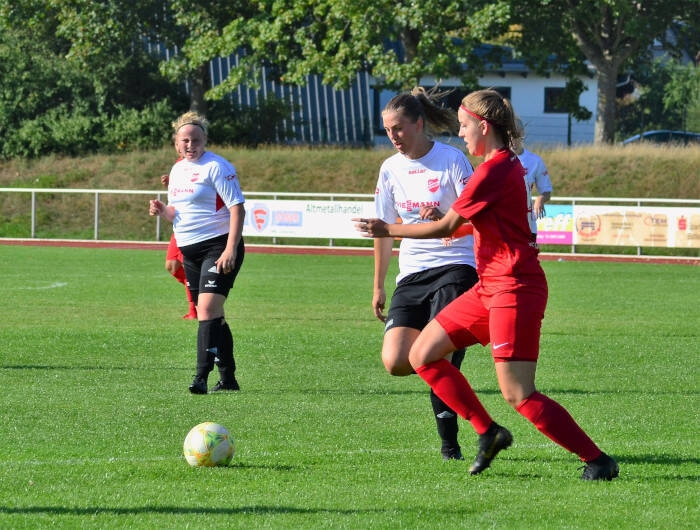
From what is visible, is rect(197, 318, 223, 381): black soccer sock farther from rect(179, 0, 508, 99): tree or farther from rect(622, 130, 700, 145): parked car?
rect(622, 130, 700, 145): parked car

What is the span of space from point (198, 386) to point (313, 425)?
1.48m

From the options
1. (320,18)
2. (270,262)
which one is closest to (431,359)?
(270,262)

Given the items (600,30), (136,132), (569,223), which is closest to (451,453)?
(569,223)

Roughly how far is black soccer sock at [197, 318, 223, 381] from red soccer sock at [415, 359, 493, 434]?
2.95 m

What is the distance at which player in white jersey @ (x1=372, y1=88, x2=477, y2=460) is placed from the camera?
6229mm

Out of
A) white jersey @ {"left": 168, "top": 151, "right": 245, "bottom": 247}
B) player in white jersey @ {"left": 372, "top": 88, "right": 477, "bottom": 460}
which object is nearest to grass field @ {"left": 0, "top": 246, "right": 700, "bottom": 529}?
player in white jersey @ {"left": 372, "top": 88, "right": 477, "bottom": 460}

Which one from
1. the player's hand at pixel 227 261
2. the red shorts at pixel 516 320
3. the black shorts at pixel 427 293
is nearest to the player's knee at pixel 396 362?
the black shorts at pixel 427 293

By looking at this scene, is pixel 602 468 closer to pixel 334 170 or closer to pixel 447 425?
pixel 447 425

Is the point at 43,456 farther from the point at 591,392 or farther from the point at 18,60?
the point at 18,60

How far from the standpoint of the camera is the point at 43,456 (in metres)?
6.13

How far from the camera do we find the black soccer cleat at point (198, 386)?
8.34m

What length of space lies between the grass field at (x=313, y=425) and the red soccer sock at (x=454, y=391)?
0.30m

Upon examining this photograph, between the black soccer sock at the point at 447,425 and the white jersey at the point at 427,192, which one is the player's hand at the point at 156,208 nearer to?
the white jersey at the point at 427,192

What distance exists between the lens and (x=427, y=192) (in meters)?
6.38
